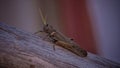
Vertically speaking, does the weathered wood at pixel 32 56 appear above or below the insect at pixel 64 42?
below

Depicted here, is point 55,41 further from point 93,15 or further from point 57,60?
point 93,15

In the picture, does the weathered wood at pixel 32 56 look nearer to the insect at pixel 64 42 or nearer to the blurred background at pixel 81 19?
the insect at pixel 64 42

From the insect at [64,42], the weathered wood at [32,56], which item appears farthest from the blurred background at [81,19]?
the weathered wood at [32,56]

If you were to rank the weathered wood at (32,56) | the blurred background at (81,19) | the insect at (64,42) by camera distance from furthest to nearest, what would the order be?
the blurred background at (81,19) < the insect at (64,42) < the weathered wood at (32,56)

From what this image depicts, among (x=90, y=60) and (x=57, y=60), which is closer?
(x=57, y=60)

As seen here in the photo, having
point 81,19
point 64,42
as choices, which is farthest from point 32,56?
point 81,19

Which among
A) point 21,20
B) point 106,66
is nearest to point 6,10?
point 21,20
